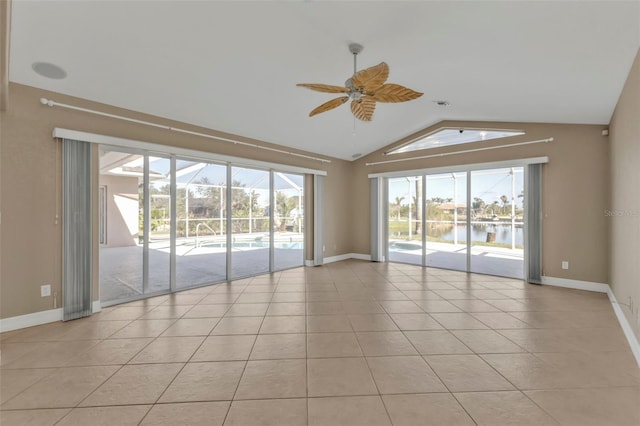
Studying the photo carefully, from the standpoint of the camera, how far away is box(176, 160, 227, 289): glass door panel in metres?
4.62

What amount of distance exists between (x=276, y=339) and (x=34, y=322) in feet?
9.21

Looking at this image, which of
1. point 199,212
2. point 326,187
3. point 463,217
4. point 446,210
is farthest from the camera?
point 326,187

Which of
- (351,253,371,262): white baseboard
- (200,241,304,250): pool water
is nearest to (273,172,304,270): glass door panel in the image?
(200,241,304,250): pool water

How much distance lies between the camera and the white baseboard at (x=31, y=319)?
9.83 feet

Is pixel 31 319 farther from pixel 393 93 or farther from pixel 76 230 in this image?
pixel 393 93

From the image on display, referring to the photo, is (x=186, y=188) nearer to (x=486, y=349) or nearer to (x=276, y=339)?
(x=276, y=339)

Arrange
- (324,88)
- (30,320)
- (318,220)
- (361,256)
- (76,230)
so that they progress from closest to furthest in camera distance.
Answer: (324,88) < (30,320) < (76,230) < (318,220) < (361,256)

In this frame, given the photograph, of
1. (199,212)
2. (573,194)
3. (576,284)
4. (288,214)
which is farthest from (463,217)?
(199,212)

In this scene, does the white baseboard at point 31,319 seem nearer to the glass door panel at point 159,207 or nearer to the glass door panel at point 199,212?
the glass door panel at point 159,207

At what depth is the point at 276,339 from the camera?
2814 mm

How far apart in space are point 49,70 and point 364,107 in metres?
3.36

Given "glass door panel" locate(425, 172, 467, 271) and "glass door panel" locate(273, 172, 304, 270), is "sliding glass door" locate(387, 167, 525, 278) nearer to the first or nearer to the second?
"glass door panel" locate(425, 172, 467, 271)

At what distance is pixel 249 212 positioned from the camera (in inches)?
223

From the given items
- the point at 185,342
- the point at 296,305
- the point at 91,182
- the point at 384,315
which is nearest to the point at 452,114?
the point at 384,315
